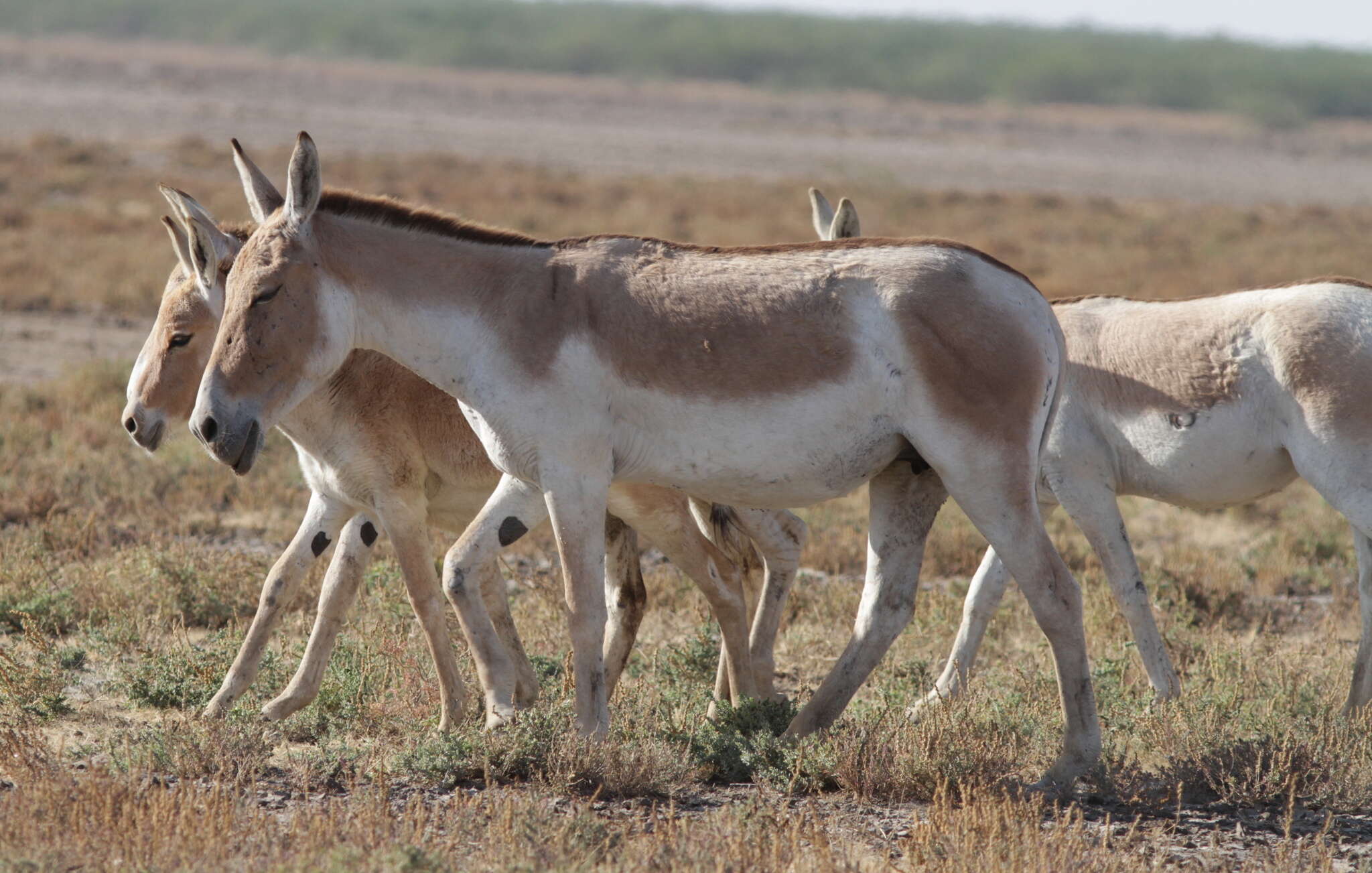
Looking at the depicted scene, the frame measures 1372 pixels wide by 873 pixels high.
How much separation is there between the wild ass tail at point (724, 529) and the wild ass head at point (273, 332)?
7.44ft

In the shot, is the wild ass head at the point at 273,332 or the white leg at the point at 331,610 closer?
the wild ass head at the point at 273,332

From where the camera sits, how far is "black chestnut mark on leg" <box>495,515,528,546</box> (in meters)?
5.72

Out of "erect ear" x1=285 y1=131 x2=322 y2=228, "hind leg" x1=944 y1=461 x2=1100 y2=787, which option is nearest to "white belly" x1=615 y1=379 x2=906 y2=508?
"hind leg" x1=944 y1=461 x2=1100 y2=787

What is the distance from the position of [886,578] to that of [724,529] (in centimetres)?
158

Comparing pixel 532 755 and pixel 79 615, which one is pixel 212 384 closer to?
pixel 532 755

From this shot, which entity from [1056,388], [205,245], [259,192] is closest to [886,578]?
[1056,388]

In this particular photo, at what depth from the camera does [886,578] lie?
535cm

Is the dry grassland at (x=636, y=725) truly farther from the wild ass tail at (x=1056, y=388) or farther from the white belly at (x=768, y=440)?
the wild ass tail at (x=1056, y=388)

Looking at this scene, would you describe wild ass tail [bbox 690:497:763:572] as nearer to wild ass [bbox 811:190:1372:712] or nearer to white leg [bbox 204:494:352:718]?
wild ass [bbox 811:190:1372:712]

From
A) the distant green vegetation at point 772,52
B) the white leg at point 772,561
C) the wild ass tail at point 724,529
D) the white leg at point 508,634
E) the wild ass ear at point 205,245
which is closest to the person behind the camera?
the wild ass ear at point 205,245

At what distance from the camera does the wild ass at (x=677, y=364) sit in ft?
15.7

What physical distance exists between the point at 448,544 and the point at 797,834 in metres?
5.31

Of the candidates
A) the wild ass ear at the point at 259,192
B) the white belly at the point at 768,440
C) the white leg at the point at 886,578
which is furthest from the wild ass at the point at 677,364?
the white leg at the point at 886,578

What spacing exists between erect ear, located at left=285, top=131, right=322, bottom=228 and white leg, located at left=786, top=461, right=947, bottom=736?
7.28 feet
